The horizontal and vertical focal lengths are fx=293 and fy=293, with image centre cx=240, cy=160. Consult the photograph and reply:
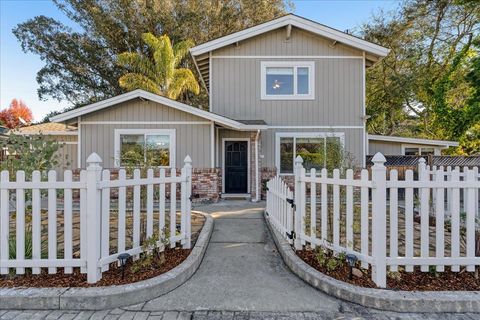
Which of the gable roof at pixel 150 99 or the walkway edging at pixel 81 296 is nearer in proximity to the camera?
the walkway edging at pixel 81 296

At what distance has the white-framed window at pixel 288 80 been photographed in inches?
436

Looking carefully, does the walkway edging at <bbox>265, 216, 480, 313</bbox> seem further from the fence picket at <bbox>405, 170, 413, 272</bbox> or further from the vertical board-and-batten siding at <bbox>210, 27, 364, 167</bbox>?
the vertical board-and-batten siding at <bbox>210, 27, 364, 167</bbox>

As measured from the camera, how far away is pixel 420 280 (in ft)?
11.0

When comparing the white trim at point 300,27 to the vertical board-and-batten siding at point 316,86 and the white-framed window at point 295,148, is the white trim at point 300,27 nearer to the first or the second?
the vertical board-and-batten siding at point 316,86

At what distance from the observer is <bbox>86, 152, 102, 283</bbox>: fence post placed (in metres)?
3.20

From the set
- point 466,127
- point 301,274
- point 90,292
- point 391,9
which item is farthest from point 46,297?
point 391,9

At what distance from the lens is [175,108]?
31.9ft

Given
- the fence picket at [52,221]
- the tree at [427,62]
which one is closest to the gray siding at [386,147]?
the tree at [427,62]

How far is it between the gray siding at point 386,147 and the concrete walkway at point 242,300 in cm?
1045

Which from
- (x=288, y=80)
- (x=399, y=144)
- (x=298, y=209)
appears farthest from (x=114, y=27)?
(x=298, y=209)

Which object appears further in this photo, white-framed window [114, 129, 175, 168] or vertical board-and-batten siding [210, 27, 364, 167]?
vertical board-and-batten siding [210, 27, 364, 167]

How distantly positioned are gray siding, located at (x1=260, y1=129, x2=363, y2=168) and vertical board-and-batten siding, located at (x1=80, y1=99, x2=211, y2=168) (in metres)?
2.34

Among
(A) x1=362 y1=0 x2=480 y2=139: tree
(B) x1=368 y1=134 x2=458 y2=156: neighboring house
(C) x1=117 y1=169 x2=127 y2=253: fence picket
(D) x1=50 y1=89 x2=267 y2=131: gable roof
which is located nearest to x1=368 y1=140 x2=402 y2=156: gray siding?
(B) x1=368 y1=134 x2=458 y2=156: neighboring house

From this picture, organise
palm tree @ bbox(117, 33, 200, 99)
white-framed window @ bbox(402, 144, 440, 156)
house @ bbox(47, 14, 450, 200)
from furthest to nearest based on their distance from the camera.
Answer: palm tree @ bbox(117, 33, 200, 99) < white-framed window @ bbox(402, 144, 440, 156) < house @ bbox(47, 14, 450, 200)
